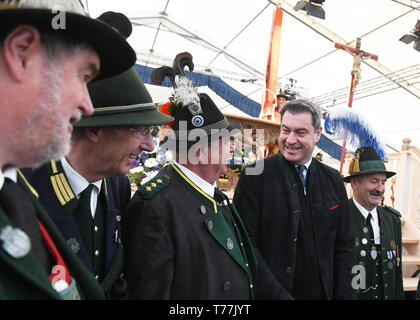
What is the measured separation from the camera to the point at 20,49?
0.73 meters

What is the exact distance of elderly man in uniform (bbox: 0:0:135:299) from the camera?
708mm

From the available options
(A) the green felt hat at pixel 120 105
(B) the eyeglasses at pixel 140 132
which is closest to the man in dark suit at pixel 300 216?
(B) the eyeglasses at pixel 140 132

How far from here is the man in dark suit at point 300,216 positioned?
2.11 metres

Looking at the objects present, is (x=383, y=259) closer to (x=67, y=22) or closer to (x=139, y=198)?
(x=139, y=198)

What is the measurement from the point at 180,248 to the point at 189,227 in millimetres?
117

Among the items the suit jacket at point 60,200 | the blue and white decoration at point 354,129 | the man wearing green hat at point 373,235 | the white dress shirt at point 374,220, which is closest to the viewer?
the suit jacket at point 60,200

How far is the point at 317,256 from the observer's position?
214 cm

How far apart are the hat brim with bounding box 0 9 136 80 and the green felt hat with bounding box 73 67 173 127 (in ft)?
0.97

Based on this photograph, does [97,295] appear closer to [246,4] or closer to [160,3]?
[246,4]

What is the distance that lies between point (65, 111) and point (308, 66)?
11.0 m

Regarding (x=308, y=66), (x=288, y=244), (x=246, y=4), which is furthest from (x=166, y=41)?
(x=288, y=244)

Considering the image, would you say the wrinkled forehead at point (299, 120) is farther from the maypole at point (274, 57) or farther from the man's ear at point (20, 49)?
the maypole at point (274, 57)

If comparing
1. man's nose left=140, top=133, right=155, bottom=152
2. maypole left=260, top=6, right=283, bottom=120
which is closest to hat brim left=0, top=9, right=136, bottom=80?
man's nose left=140, top=133, right=155, bottom=152

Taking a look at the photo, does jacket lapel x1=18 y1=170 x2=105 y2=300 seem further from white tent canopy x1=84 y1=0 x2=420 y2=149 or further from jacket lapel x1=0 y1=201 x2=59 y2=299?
white tent canopy x1=84 y1=0 x2=420 y2=149
